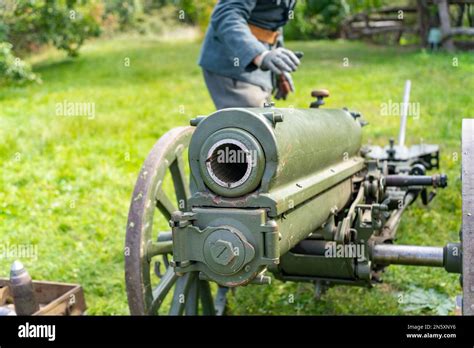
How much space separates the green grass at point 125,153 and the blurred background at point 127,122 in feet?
0.05

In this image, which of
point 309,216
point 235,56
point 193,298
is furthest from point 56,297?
point 309,216

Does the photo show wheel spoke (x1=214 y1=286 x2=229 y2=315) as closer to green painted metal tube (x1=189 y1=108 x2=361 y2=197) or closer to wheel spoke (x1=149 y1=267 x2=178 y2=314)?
wheel spoke (x1=149 y1=267 x2=178 y2=314)

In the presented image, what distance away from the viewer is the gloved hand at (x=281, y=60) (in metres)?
3.22

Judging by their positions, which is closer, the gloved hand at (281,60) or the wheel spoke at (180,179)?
the gloved hand at (281,60)

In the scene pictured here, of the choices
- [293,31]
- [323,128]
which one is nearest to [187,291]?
[323,128]

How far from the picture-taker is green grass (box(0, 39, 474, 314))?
14.8ft

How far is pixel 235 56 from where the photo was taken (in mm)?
3617

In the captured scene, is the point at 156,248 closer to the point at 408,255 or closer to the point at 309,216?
the point at 309,216

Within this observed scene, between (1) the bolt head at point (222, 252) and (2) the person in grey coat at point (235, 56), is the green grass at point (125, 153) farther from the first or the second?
(1) the bolt head at point (222, 252)

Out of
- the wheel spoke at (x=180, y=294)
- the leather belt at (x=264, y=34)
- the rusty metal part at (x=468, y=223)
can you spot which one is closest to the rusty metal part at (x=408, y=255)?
the rusty metal part at (x=468, y=223)

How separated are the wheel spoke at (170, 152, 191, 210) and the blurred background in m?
0.92

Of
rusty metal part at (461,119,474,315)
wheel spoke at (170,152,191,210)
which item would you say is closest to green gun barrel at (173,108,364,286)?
rusty metal part at (461,119,474,315)

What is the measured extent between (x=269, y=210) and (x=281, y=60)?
3.89 feet
